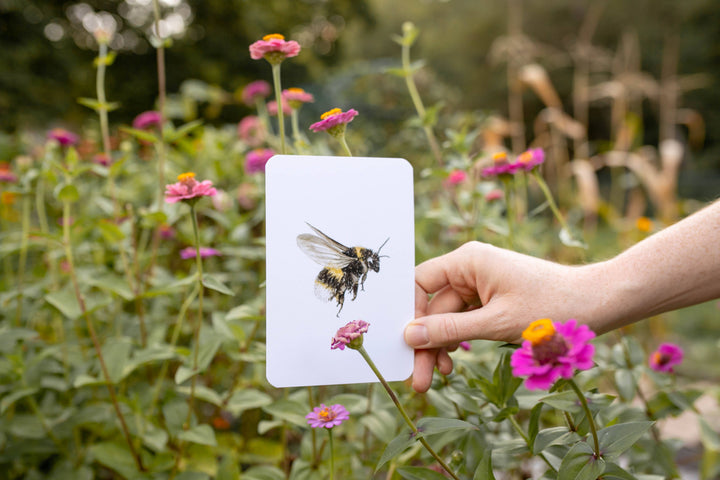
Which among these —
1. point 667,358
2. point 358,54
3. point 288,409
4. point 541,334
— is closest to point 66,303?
point 288,409

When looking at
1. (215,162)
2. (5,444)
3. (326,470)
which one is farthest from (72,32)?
(326,470)

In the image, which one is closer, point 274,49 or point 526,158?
point 274,49

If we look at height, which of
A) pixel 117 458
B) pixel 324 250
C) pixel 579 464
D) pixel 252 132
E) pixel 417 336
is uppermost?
pixel 252 132

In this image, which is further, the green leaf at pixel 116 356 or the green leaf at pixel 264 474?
the green leaf at pixel 116 356

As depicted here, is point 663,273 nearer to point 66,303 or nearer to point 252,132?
point 66,303

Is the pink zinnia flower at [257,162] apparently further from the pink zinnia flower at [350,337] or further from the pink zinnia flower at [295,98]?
the pink zinnia flower at [350,337]

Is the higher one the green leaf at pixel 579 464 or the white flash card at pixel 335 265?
the white flash card at pixel 335 265

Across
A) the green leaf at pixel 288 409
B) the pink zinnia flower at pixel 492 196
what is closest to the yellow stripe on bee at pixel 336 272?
the green leaf at pixel 288 409
